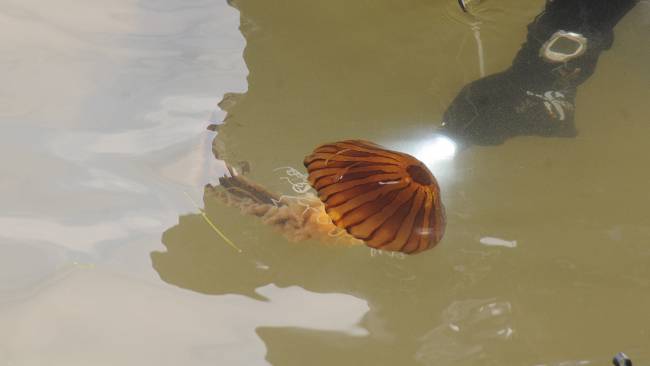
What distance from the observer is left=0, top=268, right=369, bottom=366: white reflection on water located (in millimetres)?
881

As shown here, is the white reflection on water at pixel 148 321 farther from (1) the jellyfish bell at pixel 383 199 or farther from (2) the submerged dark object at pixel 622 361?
(2) the submerged dark object at pixel 622 361

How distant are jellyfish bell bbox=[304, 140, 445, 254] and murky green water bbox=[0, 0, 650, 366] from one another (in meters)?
0.03

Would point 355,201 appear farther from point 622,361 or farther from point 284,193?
point 622,361

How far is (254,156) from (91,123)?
0.29 meters

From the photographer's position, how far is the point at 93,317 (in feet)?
3.01

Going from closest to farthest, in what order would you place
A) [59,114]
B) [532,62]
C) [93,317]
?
[93,317]
[59,114]
[532,62]

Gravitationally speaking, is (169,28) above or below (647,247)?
above

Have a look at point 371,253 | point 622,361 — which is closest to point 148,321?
point 371,253

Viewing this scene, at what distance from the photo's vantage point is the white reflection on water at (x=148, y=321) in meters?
0.88

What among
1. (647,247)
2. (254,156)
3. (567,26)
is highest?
(567,26)

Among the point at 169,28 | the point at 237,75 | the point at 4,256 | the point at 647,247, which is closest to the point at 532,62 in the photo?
the point at 647,247

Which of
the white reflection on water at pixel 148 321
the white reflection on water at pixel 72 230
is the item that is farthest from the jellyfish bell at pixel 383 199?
the white reflection on water at pixel 72 230

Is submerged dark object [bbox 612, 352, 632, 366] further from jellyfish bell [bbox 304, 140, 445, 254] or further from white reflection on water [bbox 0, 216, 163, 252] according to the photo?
white reflection on water [bbox 0, 216, 163, 252]

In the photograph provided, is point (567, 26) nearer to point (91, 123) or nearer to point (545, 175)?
point (545, 175)
